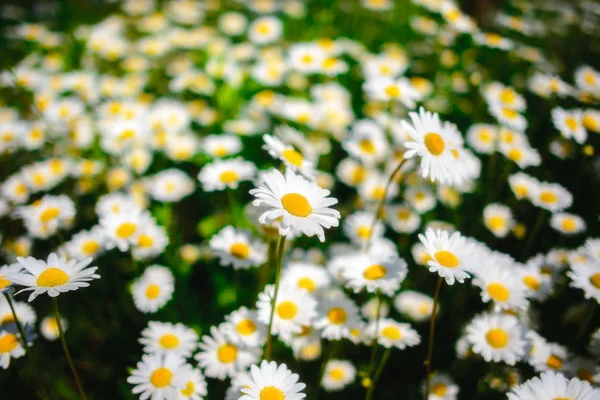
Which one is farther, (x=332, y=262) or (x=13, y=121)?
(x=13, y=121)

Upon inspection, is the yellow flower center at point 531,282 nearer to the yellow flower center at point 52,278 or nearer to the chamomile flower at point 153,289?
the chamomile flower at point 153,289

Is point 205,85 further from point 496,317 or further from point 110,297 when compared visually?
point 496,317

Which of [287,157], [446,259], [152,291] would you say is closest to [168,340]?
[152,291]

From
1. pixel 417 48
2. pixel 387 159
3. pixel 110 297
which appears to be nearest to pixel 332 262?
pixel 387 159

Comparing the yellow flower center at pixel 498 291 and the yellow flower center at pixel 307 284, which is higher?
the yellow flower center at pixel 498 291

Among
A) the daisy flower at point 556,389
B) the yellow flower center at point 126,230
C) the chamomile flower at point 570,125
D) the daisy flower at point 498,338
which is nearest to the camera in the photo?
the daisy flower at point 556,389

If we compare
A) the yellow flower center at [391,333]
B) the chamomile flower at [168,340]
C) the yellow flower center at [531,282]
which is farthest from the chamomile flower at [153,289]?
the yellow flower center at [531,282]
